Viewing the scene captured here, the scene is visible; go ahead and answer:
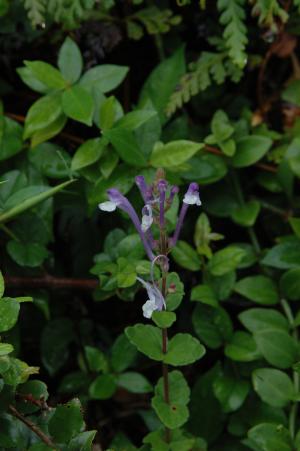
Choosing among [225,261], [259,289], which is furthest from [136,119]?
[259,289]

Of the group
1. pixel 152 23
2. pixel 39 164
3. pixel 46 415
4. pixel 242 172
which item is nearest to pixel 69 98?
pixel 39 164

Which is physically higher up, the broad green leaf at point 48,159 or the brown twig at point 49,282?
the broad green leaf at point 48,159

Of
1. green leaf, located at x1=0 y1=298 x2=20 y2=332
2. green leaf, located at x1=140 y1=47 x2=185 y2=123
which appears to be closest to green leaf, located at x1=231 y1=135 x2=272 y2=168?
green leaf, located at x1=140 y1=47 x2=185 y2=123

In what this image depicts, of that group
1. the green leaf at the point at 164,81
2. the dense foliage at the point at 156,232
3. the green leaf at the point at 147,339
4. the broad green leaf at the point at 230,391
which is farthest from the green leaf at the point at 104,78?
the broad green leaf at the point at 230,391

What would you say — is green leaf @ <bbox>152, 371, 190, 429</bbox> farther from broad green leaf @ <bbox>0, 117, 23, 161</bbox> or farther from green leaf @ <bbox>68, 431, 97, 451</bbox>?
broad green leaf @ <bbox>0, 117, 23, 161</bbox>

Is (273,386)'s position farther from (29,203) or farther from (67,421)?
(29,203)

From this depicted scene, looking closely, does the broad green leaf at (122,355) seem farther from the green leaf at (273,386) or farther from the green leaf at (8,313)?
the green leaf at (8,313)

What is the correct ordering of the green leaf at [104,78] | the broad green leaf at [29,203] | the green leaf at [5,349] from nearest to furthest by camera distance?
the green leaf at [5,349] < the broad green leaf at [29,203] < the green leaf at [104,78]
